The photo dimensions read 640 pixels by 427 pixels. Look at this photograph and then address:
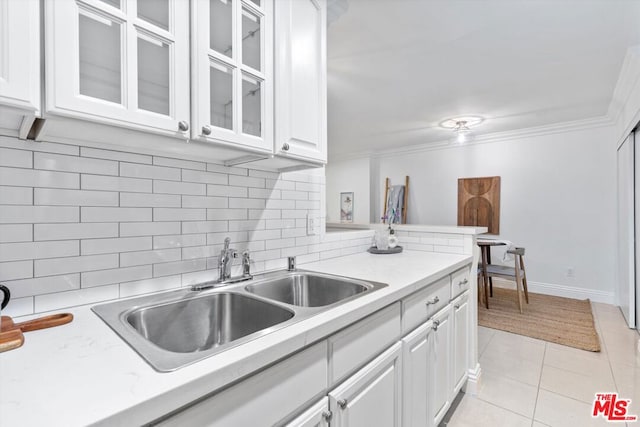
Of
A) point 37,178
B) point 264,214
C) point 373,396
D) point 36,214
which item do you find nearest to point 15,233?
point 36,214

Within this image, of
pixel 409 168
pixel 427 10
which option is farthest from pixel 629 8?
pixel 409 168

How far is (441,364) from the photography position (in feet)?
5.38

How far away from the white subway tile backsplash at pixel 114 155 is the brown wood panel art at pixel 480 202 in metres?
5.04

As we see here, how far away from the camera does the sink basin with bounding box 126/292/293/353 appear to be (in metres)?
1.01

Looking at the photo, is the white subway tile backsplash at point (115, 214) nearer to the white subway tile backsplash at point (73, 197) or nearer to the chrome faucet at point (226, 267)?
the white subway tile backsplash at point (73, 197)

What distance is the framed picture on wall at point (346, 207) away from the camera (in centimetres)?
656

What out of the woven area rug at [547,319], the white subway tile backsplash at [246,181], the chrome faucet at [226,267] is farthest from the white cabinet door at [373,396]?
the woven area rug at [547,319]

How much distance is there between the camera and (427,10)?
6.25 ft

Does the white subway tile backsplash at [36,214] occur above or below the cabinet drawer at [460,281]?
above

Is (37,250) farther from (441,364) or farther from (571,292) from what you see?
(571,292)

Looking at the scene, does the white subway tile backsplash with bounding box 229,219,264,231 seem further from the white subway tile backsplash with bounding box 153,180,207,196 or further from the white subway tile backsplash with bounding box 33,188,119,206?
the white subway tile backsplash with bounding box 33,188,119,206

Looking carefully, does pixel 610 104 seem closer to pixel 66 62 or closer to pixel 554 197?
pixel 554 197

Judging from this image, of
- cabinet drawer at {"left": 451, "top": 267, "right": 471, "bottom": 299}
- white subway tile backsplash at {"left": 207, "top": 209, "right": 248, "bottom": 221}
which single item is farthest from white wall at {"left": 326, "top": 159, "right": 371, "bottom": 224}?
white subway tile backsplash at {"left": 207, "top": 209, "right": 248, "bottom": 221}

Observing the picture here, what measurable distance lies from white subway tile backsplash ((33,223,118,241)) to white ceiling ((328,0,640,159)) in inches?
70.9
